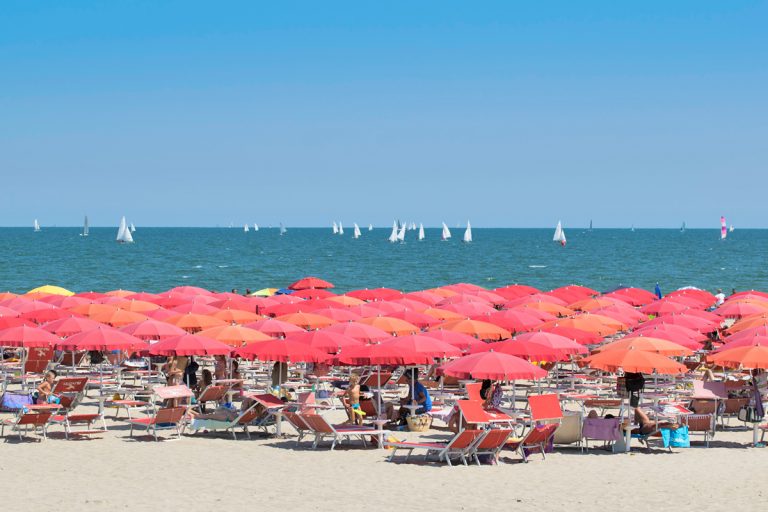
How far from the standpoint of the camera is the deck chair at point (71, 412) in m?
14.6

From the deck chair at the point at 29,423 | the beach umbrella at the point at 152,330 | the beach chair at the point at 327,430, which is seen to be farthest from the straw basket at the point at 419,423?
the deck chair at the point at 29,423

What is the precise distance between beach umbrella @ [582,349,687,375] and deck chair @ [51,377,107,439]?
22.8ft

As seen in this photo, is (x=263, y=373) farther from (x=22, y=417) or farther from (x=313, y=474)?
(x=313, y=474)

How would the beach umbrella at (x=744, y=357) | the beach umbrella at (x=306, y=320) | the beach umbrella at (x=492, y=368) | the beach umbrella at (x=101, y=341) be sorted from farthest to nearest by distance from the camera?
the beach umbrella at (x=306, y=320) < the beach umbrella at (x=101, y=341) < the beach umbrella at (x=744, y=357) < the beach umbrella at (x=492, y=368)

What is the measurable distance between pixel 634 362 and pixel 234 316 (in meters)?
10.8

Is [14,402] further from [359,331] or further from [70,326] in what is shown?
[359,331]

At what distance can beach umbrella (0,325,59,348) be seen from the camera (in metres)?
16.6

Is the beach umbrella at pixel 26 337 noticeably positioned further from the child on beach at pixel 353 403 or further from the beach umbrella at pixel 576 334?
the beach umbrella at pixel 576 334

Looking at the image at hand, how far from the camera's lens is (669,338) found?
1831 cm

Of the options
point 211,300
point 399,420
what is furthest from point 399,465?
point 211,300

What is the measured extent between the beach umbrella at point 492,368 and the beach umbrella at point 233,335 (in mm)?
4447

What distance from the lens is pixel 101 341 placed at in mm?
16406

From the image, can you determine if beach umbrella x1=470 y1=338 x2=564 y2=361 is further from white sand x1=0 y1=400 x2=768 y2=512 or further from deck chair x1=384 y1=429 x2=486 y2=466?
deck chair x1=384 y1=429 x2=486 y2=466

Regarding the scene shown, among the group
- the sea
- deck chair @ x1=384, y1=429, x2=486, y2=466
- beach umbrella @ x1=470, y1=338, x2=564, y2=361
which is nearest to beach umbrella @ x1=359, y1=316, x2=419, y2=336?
beach umbrella @ x1=470, y1=338, x2=564, y2=361
